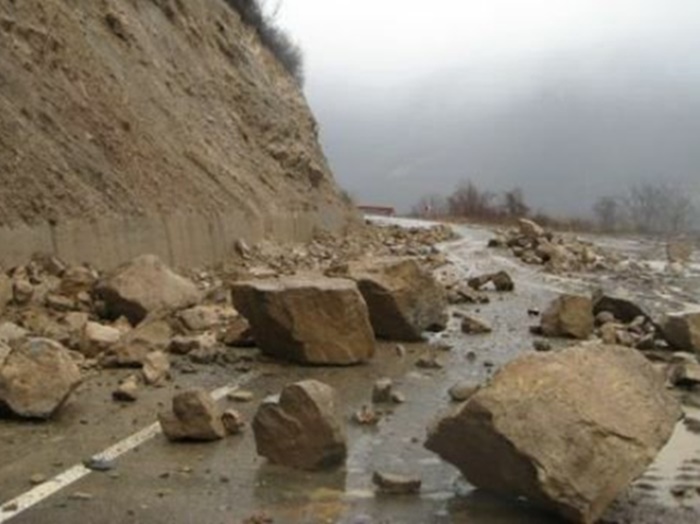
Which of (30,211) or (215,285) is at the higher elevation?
(30,211)

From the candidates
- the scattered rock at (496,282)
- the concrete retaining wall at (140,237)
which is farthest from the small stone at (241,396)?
the scattered rock at (496,282)

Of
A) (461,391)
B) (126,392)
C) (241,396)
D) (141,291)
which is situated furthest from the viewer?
(141,291)

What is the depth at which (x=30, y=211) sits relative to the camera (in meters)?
12.0

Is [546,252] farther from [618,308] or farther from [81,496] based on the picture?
[81,496]

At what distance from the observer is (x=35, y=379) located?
6.71 meters

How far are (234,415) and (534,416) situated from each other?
233 cm

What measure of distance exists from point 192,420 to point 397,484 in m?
1.47

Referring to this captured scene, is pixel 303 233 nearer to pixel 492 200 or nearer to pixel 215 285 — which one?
pixel 215 285

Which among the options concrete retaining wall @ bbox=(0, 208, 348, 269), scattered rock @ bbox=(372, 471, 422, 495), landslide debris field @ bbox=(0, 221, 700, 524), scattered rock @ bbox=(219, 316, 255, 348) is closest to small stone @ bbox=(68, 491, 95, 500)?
landslide debris field @ bbox=(0, 221, 700, 524)

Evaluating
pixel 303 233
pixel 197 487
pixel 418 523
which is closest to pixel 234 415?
pixel 197 487

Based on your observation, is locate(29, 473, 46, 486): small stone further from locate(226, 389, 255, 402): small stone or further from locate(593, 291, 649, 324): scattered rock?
locate(593, 291, 649, 324): scattered rock

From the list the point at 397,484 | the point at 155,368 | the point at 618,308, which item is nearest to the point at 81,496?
the point at 397,484

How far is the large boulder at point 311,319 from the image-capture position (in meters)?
8.98

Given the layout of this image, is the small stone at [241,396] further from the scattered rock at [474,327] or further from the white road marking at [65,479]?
the scattered rock at [474,327]
